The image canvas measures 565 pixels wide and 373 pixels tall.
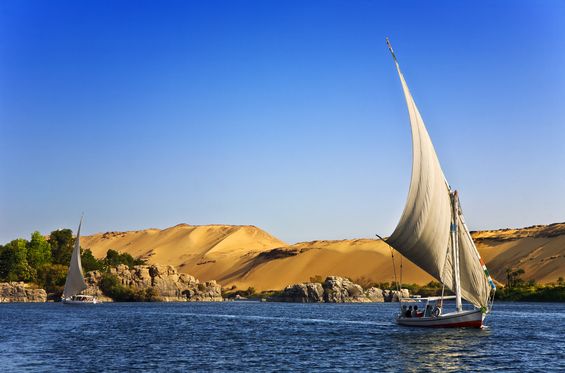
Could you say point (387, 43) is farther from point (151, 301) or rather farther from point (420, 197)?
point (151, 301)

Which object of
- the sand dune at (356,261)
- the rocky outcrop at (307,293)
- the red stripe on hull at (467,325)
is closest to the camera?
the red stripe on hull at (467,325)

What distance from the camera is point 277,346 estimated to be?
41.8m

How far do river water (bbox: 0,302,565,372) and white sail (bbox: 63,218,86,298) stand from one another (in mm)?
39040

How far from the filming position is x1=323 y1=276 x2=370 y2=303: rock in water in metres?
110

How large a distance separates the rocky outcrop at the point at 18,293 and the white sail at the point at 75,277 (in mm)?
11155

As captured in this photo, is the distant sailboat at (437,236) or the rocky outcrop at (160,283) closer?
the distant sailboat at (437,236)

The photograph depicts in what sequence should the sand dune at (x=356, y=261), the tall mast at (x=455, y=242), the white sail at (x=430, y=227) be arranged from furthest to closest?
the sand dune at (x=356, y=261), the tall mast at (x=455, y=242), the white sail at (x=430, y=227)

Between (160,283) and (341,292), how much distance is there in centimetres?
2774

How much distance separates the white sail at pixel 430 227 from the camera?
4603cm

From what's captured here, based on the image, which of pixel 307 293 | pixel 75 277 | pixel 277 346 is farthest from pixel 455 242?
pixel 75 277

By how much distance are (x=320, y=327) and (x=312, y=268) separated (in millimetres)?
111506

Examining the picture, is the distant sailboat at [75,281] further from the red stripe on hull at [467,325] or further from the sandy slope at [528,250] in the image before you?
the sandy slope at [528,250]

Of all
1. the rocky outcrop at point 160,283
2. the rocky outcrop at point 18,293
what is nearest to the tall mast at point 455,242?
the rocky outcrop at point 160,283

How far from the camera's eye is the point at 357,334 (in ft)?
159
